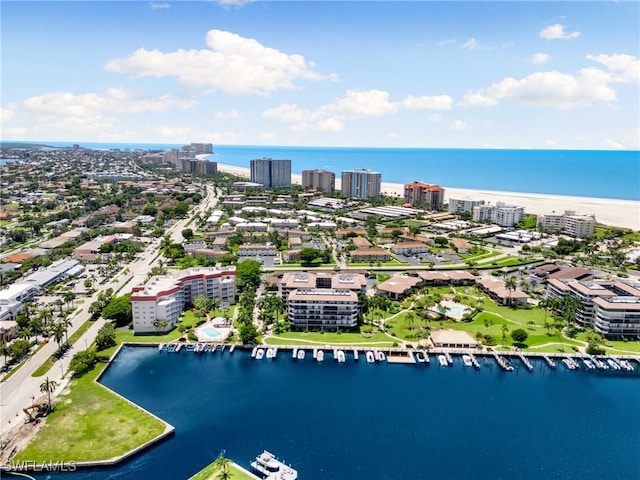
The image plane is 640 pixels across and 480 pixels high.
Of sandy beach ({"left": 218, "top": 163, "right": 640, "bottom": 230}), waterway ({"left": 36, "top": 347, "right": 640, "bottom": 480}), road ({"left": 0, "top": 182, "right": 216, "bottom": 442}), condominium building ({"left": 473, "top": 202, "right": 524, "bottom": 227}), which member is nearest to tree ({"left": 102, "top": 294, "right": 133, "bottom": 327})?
road ({"left": 0, "top": 182, "right": 216, "bottom": 442})

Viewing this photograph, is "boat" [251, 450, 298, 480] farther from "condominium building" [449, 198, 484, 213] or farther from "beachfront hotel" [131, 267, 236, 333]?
"condominium building" [449, 198, 484, 213]

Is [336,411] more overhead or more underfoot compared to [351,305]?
more underfoot

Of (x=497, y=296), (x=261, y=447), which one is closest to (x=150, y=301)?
(x=261, y=447)

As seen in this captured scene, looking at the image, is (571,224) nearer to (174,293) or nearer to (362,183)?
(362,183)

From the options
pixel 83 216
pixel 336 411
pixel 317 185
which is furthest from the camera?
pixel 317 185

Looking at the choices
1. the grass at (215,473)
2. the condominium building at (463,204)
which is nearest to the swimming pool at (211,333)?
the grass at (215,473)

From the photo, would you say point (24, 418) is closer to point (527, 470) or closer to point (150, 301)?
point (150, 301)

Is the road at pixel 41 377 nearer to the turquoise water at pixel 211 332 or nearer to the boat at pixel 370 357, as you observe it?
the turquoise water at pixel 211 332
